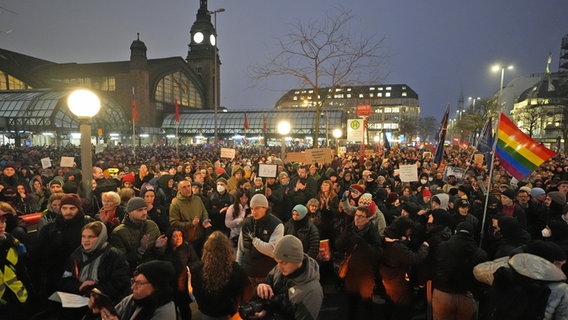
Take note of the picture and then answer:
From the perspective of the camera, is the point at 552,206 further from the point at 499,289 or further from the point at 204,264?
the point at 204,264

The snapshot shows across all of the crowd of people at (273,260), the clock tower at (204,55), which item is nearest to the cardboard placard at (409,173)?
the crowd of people at (273,260)

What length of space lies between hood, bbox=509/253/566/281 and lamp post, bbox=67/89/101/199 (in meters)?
5.61

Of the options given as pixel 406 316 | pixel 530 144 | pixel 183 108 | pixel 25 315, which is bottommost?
→ pixel 406 316

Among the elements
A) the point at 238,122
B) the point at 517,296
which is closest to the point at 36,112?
the point at 238,122

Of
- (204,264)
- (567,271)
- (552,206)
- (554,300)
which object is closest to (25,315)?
(204,264)

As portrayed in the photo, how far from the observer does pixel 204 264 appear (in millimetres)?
3141

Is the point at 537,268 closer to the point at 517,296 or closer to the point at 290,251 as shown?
the point at 517,296

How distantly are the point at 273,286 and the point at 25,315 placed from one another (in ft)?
9.81

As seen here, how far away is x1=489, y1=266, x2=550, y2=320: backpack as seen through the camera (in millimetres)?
2775

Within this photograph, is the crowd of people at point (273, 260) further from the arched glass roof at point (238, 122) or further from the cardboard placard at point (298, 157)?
the arched glass roof at point (238, 122)

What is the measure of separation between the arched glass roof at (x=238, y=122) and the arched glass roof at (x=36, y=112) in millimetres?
21836

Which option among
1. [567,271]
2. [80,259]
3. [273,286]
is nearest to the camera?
[273,286]

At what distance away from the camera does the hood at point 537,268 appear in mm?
2781

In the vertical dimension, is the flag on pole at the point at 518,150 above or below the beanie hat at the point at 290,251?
above
